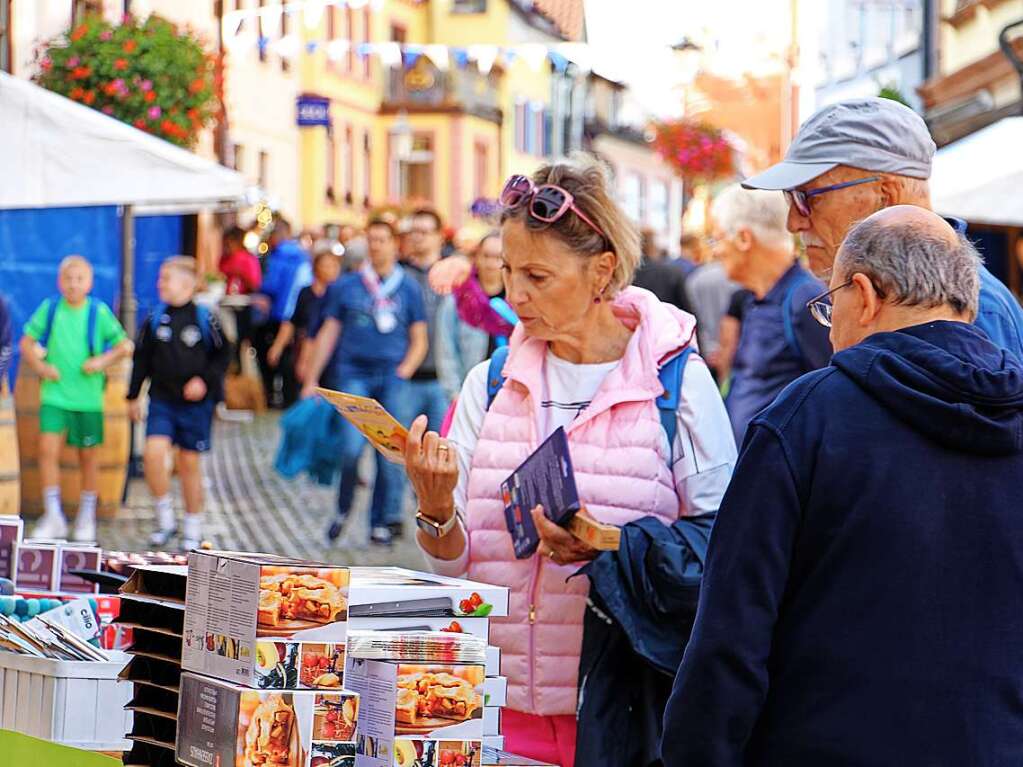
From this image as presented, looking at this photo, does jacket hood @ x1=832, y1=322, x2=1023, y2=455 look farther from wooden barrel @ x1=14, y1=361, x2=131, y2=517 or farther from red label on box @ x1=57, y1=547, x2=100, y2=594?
wooden barrel @ x1=14, y1=361, x2=131, y2=517

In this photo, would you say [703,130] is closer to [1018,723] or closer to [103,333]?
[103,333]

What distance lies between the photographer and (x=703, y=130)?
35.8 meters

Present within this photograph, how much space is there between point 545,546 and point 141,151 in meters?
5.58

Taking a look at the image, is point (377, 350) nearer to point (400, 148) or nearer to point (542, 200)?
point (542, 200)

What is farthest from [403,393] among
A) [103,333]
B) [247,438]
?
[247,438]

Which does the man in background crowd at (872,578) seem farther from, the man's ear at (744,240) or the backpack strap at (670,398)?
the man's ear at (744,240)

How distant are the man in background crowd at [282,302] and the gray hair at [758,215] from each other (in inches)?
647

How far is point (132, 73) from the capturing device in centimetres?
1442

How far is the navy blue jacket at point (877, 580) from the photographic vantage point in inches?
111

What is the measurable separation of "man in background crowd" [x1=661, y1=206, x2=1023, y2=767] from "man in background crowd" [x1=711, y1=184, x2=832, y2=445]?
255cm

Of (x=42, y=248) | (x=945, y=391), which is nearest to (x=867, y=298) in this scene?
(x=945, y=391)

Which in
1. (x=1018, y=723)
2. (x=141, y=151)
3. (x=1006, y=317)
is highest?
(x=141, y=151)

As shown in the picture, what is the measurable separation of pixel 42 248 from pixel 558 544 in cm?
1161

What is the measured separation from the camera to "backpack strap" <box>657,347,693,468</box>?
13.2 ft
